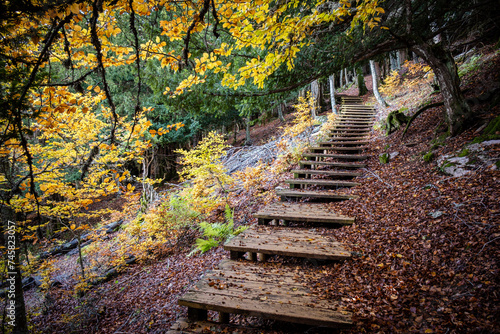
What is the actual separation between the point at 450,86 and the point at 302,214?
442 cm

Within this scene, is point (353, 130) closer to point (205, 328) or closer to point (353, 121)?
point (353, 121)

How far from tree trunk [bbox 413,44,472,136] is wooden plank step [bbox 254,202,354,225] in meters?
3.35

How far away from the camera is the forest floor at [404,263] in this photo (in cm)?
192

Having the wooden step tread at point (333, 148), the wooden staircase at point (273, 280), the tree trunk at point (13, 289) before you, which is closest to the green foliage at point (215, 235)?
the wooden staircase at point (273, 280)

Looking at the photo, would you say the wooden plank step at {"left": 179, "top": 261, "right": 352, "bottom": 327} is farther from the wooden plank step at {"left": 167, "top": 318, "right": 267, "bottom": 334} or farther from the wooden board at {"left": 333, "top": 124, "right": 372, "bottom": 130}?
the wooden board at {"left": 333, "top": 124, "right": 372, "bottom": 130}

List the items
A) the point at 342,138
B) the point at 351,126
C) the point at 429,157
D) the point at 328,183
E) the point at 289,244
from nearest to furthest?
1. the point at 289,244
2. the point at 429,157
3. the point at 328,183
4. the point at 342,138
5. the point at 351,126

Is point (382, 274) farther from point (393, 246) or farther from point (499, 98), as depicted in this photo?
point (499, 98)

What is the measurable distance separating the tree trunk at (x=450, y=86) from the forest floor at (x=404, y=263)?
0.25 meters

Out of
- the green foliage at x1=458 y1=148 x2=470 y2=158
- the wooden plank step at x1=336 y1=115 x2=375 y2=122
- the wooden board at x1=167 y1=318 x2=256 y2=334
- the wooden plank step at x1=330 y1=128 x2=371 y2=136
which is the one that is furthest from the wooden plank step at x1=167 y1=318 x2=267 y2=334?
the wooden plank step at x1=336 y1=115 x2=375 y2=122

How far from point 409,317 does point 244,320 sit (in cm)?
174

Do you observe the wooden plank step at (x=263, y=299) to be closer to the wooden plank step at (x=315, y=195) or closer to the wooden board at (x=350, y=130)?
the wooden plank step at (x=315, y=195)

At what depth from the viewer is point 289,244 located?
314 centimetres

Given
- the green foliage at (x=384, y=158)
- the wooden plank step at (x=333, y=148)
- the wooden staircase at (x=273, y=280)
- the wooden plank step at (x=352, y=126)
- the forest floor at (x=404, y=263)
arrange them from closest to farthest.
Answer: the forest floor at (x=404, y=263) < the wooden staircase at (x=273, y=280) < the green foliage at (x=384, y=158) < the wooden plank step at (x=333, y=148) < the wooden plank step at (x=352, y=126)

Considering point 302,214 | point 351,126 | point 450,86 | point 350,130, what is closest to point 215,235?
point 302,214
